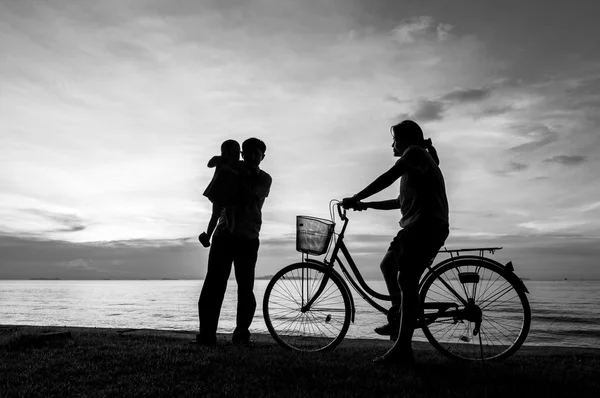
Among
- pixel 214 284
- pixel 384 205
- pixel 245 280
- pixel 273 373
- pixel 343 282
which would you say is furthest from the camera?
pixel 214 284

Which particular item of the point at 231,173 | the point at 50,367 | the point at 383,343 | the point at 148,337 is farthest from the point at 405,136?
the point at 148,337

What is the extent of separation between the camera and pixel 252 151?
19.7 feet

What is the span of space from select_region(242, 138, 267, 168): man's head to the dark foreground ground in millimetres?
2345

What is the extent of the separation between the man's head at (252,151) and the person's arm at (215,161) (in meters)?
0.32

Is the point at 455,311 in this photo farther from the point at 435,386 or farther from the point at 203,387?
the point at 203,387

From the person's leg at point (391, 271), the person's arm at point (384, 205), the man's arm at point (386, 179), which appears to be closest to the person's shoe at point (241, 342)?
the person's leg at point (391, 271)

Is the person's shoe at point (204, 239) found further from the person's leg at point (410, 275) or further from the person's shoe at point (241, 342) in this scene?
the person's leg at point (410, 275)

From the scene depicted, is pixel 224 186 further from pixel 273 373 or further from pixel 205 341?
pixel 273 373

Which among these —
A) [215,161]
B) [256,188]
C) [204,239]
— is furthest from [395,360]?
[215,161]

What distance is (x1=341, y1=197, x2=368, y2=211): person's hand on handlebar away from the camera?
4883 millimetres

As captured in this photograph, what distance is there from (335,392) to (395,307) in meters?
1.48

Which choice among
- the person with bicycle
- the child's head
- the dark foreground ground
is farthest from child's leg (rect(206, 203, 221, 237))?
the person with bicycle

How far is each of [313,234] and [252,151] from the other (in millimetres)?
1572

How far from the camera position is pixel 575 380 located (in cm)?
377
